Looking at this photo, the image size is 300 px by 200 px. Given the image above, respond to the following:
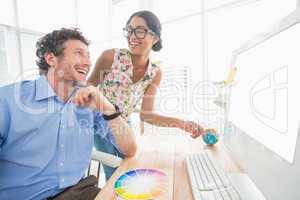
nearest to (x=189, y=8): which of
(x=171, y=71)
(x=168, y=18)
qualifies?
(x=168, y=18)

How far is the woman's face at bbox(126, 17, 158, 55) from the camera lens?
1315 millimetres

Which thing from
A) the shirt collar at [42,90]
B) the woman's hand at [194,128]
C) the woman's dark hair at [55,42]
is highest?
the woman's dark hair at [55,42]

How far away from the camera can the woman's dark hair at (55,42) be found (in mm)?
1026

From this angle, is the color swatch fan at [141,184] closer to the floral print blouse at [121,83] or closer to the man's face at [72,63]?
the man's face at [72,63]

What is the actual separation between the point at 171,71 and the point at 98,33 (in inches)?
59.4

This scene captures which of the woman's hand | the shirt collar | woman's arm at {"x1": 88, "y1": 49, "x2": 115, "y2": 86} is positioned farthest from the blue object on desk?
the shirt collar

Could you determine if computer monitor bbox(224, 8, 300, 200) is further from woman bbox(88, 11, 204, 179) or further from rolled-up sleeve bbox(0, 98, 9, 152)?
rolled-up sleeve bbox(0, 98, 9, 152)

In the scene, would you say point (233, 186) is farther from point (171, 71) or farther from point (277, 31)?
point (171, 71)

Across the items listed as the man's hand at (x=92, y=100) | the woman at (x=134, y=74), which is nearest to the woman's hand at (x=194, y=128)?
the woman at (x=134, y=74)

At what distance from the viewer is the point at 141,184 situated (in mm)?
717

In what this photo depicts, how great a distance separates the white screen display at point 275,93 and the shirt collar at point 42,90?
0.76 metres

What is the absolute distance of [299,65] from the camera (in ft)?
1.41

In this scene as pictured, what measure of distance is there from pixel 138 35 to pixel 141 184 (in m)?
0.87

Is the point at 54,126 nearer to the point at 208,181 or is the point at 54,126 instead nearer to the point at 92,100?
the point at 92,100
